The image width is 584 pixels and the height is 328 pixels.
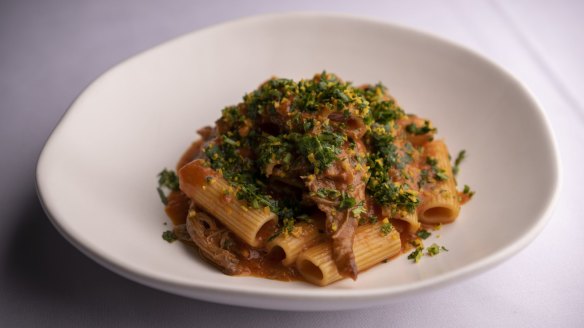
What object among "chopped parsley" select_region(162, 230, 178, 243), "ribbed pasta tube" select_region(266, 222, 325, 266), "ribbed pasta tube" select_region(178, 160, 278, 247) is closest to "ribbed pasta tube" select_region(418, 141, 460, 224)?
"ribbed pasta tube" select_region(266, 222, 325, 266)

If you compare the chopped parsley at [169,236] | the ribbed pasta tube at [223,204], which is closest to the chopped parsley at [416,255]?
the ribbed pasta tube at [223,204]

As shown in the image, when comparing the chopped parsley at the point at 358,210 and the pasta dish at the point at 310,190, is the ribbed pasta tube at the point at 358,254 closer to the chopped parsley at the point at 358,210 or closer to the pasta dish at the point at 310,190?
the pasta dish at the point at 310,190

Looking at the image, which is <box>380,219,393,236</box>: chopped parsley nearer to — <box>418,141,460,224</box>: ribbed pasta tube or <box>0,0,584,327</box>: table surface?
<box>418,141,460,224</box>: ribbed pasta tube

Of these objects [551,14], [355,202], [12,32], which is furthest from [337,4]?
[355,202]

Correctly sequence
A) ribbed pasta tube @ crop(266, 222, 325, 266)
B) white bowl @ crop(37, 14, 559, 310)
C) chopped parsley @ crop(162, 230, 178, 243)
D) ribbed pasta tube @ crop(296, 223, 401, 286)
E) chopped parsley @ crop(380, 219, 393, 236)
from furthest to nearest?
1. chopped parsley @ crop(162, 230, 178, 243)
2. chopped parsley @ crop(380, 219, 393, 236)
3. ribbed pasta tube @ crop(266, 222, 325, 266)
4. ribbed pasta tube @ crop(296, 223, 401, 286)
5. white bowl @ crop(37, 14, 559, 310)

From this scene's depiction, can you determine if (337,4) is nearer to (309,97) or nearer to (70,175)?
(309,97)

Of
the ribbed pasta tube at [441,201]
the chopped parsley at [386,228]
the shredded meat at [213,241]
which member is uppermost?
the ribbed pasta tube at [441,201]
